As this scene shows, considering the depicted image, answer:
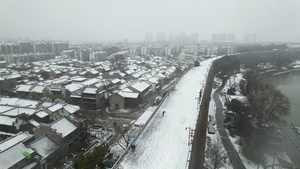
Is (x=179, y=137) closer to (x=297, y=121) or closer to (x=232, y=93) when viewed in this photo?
(x=297, y=121)

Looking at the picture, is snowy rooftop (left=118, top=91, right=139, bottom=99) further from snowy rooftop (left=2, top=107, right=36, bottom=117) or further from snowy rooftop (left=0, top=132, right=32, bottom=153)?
snowy rooftop (left=0, top=132, right=32, bottom=153)

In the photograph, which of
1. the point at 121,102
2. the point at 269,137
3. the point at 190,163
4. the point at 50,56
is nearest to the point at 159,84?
the point at 121,102

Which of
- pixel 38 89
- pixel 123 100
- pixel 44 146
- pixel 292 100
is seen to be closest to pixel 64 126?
pixel 44 146

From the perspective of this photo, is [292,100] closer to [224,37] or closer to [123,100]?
[123,100]

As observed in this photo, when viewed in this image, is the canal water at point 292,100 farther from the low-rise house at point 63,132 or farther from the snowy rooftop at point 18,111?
the snowy rooftop at point 18,111

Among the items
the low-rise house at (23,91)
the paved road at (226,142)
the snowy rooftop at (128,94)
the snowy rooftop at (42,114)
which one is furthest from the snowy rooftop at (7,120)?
the paved road at (226,142)
